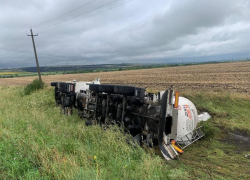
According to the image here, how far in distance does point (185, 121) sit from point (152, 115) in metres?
1.06

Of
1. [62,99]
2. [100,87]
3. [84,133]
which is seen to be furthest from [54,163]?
[62,99]

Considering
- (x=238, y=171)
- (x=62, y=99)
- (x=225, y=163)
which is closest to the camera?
(x=238, y=171)

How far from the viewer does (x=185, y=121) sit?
538 cm

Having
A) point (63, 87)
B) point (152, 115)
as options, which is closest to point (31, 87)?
point (63, 87)

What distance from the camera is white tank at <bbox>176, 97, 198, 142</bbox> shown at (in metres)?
5.30

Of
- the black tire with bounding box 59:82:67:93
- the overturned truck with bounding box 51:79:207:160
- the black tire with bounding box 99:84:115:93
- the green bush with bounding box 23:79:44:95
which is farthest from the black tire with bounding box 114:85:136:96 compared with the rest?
the green bush with bounding box 23:79:44:95

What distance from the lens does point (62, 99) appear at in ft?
31.1

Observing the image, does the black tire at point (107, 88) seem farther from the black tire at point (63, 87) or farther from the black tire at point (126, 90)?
the black tire at point (63, 87)

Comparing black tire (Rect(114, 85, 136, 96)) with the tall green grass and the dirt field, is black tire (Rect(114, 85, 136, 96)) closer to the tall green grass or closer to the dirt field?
the tall green grass

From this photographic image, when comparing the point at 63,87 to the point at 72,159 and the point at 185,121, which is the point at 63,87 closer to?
the point at 185,121

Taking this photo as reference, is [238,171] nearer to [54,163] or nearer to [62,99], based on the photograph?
[54,163]

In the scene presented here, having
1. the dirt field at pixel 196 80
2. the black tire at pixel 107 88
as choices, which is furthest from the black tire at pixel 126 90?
the dirt field at pixel 196 80

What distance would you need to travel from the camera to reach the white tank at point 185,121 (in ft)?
17.4

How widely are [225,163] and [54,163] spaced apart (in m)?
3.32
